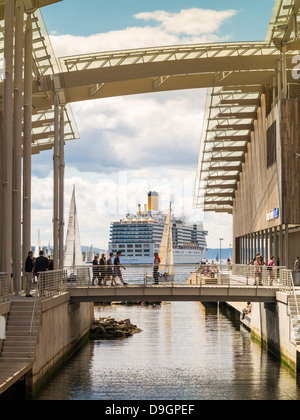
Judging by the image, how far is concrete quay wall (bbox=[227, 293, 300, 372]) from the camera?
27125 mm

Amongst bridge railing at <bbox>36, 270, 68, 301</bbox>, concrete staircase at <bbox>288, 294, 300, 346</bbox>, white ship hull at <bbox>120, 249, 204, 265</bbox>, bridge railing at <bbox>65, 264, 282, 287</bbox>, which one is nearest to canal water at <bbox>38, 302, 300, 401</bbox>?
concrete staircase at <bbox>288, 294, 300, 346</bbox>

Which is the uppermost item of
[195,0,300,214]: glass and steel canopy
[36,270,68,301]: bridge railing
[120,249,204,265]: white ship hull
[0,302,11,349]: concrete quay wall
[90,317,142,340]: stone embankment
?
[195,0,300,214]: glass and steel canopy

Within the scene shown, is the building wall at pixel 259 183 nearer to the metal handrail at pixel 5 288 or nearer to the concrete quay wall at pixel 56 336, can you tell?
the concrete quay wall at pixel 56 336

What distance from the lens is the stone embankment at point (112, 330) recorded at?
129ft

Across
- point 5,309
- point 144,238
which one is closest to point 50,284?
point 5,309

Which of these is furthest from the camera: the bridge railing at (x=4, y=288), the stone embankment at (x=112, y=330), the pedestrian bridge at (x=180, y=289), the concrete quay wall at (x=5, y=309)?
the stone embankment at (x=112, y=330)

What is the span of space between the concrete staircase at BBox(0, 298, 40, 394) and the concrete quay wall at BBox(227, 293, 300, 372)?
8664 millimetres

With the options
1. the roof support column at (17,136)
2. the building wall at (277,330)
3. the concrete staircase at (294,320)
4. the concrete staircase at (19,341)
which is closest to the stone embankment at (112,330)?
the building wall at (277,330)

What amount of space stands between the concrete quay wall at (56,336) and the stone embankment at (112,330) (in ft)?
9.00

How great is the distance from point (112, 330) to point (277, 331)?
39.4ft

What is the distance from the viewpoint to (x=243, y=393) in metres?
23.3

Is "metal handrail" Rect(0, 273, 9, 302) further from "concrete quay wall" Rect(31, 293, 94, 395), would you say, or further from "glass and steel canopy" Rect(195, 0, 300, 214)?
"glass and steel canopy" Rect(195, 0, 300, 214)

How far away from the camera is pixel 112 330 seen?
132 feet

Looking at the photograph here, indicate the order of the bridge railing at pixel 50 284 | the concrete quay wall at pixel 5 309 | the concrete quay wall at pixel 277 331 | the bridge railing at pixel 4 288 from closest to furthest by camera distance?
the concrete quay wall at pixel 5 309
the bridge railing at pixel 4 288
the bridge railing at pixel 50 284
the concrete quay wall at pixel 277 331
